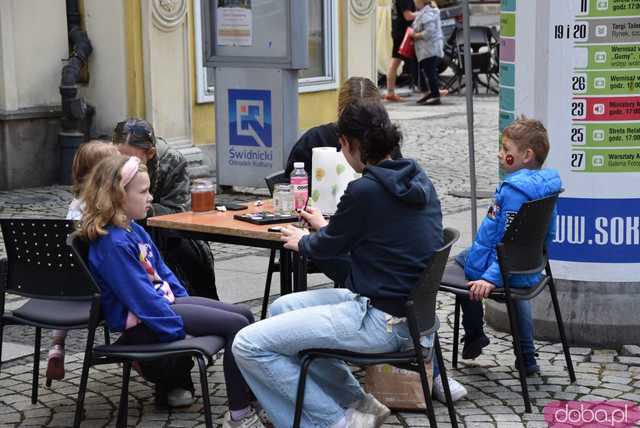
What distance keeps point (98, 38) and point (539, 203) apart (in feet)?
22.8

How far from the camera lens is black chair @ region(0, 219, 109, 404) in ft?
16.3

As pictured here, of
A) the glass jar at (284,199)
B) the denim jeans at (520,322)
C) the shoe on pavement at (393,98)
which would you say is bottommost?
the denim jeans at (520,322)

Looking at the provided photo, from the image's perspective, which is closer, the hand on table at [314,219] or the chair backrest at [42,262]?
the chair backrest at [42,262]

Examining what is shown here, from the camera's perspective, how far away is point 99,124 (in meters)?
11.7

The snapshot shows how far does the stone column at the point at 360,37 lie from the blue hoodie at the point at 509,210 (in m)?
7.54

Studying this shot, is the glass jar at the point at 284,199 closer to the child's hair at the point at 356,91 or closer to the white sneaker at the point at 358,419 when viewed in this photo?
the child's hair at the point at 356,91

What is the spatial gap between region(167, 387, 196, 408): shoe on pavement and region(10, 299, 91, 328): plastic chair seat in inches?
20.3

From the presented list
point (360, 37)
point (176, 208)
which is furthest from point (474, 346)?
point (360, 37)

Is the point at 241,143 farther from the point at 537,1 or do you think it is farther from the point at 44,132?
the point at 537,1

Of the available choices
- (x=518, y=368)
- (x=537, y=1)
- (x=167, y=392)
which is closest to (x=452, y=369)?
(x=518, y=368)

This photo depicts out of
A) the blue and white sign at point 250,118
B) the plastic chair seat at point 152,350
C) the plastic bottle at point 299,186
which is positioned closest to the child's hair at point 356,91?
the plastic bottle at point 299,186

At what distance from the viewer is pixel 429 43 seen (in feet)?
61.4

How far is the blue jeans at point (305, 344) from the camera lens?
458cm

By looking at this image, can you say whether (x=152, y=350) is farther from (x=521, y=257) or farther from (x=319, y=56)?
(x=319, y=56)
